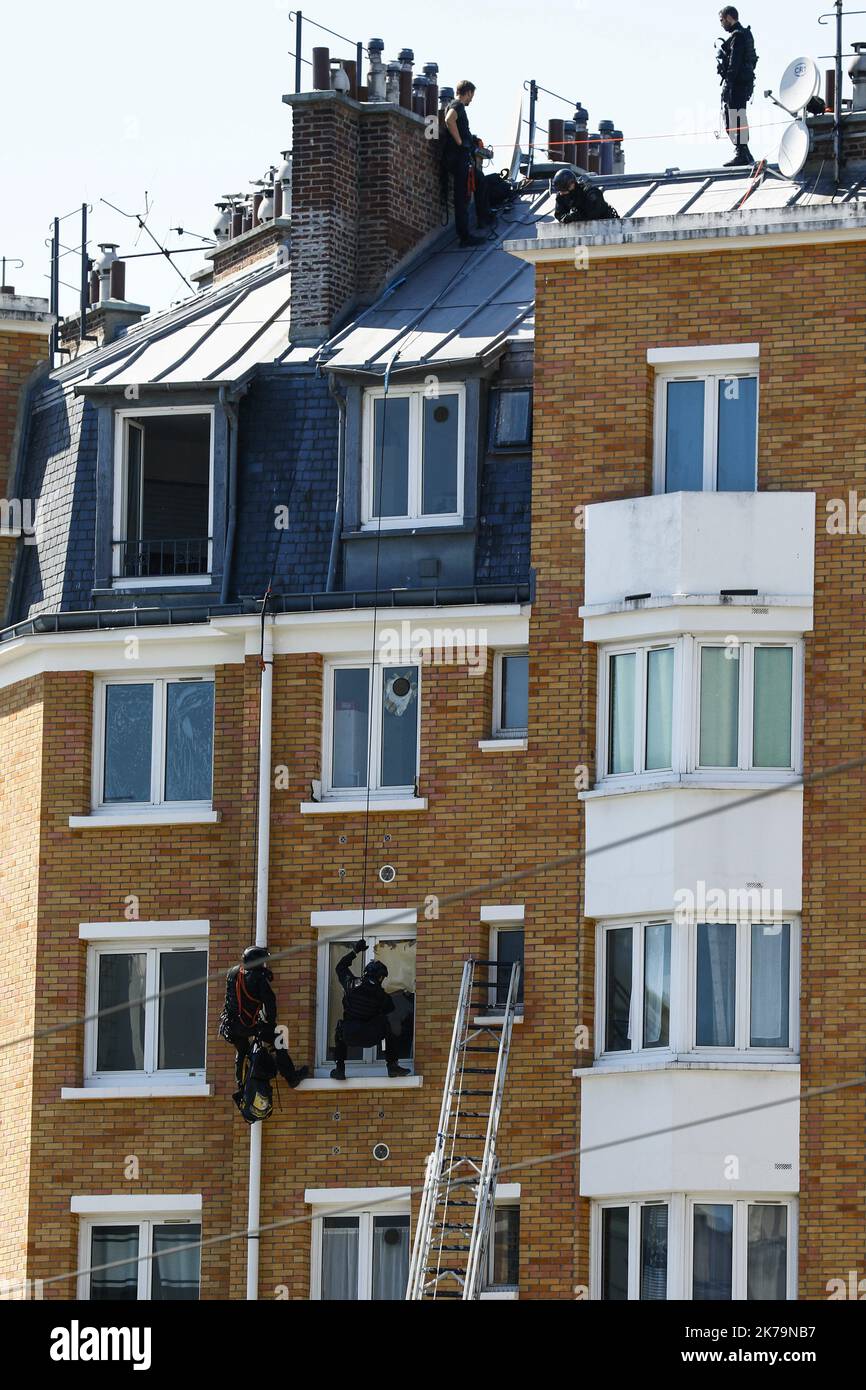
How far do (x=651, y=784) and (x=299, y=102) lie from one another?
12.3 metres

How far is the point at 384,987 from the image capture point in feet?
159

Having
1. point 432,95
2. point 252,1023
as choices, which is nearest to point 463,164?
point 432,95

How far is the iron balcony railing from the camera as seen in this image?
50.8 meters

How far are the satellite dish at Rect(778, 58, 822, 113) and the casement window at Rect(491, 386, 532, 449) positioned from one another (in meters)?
5.83

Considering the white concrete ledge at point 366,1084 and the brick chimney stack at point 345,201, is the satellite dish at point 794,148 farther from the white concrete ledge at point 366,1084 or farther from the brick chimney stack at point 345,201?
the white concrete ledge at point 366,1084

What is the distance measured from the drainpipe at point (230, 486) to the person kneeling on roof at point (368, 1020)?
5.87m

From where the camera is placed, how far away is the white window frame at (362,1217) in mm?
47375

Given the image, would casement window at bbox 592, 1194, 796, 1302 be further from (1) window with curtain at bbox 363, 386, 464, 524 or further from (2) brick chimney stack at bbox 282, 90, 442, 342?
(2) brick chimney stack at bbox 282, 90, 442, 342

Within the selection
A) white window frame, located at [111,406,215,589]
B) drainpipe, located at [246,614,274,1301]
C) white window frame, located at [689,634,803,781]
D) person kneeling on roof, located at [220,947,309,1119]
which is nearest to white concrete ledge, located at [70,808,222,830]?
drainpipe, located at [246,614,274,1301]

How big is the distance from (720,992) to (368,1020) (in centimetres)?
438

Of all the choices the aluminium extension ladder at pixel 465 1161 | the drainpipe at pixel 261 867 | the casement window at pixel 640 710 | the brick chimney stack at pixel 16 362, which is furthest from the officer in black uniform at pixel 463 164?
the aluminium extension ladder at pixel 465 1161

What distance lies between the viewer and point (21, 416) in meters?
53.6

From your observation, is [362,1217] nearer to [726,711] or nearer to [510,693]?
[510,693]

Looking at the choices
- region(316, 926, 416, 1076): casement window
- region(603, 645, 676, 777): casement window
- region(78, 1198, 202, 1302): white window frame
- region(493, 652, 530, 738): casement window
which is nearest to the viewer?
region(603, 645, 676, 777): casement window
